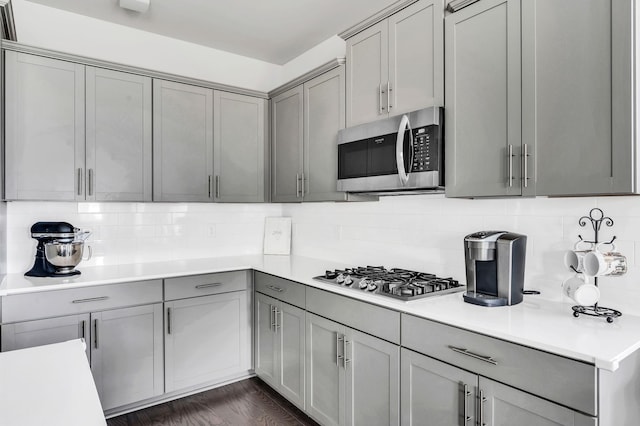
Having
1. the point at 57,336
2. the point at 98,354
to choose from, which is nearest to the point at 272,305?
the point at 98,354

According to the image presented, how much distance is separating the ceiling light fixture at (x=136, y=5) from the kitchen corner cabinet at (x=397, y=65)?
145 centimetres

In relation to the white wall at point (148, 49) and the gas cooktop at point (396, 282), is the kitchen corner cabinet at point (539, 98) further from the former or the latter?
the white wall at point (148, 49)

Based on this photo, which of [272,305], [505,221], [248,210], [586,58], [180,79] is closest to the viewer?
[586,58]

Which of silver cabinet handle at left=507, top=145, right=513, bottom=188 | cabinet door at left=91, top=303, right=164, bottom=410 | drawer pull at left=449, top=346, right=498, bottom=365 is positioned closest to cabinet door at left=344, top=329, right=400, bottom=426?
drawer pull at left=449, top=346, right=498, bottom=365

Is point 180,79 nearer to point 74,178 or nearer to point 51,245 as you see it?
point 74,178

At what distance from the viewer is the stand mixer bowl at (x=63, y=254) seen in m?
2.53

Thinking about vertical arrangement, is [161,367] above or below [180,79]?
below

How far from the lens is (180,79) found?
3.06 meters

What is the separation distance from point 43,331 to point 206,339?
3.32 feet

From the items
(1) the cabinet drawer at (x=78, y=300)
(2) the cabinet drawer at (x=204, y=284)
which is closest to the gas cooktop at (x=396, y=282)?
(2) the cabinet drawer at (x=204, y=284)

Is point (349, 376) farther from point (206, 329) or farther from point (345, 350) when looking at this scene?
point (206, 329)

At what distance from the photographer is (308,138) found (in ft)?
10.0

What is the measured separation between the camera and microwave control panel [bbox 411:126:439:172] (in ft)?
6.62

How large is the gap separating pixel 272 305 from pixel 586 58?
2272 millimetres
